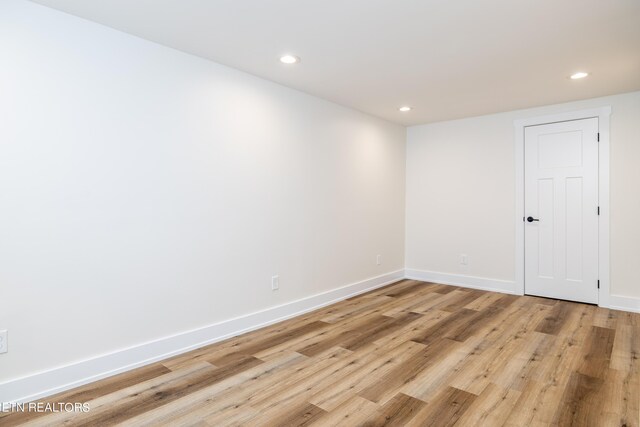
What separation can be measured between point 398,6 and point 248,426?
249 cm

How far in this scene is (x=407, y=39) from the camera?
8.22ft

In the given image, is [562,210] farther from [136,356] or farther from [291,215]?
[136,356]

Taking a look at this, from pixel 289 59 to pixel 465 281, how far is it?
12.2 ft

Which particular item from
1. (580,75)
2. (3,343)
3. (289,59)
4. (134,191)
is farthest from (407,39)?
(3,343)

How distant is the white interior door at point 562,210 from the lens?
157 inches

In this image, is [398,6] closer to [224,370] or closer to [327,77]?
[327,77]

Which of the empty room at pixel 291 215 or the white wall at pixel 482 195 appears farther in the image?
the white wall at pixel 482 195

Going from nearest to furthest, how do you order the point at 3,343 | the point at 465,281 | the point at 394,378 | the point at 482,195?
the point at 3,343 < the point at 394,378 < the point at 482,195 < the point at 465,281

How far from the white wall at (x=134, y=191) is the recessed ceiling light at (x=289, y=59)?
0.53 ft

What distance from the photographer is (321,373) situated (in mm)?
2430

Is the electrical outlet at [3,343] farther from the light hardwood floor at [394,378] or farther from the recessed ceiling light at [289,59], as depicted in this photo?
the recessed ceiling light at [289,59]

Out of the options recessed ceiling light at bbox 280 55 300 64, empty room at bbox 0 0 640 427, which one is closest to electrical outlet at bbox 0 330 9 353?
empty room at bbox 0 0 640 427

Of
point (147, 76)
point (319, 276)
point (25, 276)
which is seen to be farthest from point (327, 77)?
point (25, 276)

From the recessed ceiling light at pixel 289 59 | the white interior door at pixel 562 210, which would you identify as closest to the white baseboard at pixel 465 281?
the white interior door at pixel 562 210
